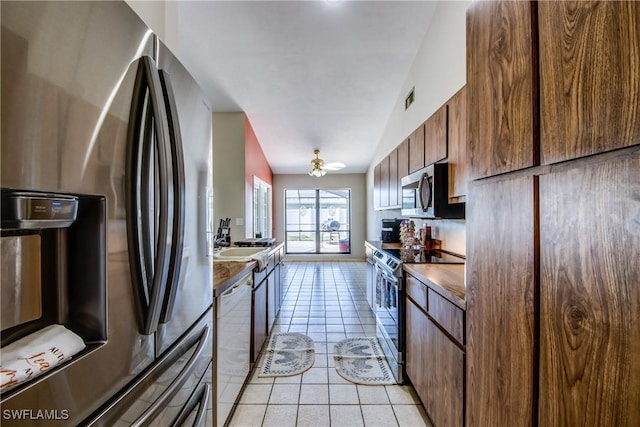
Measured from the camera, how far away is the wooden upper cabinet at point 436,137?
7.40 ft

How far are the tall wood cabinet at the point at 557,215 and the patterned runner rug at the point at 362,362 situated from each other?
1.34 meters

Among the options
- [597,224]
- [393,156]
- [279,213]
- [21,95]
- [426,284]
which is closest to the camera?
[21,95]

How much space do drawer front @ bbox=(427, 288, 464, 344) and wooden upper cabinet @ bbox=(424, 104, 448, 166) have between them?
1.12 meters

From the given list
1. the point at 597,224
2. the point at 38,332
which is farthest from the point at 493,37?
the point at 38,332

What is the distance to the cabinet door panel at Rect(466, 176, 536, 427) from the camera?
2.81 feet

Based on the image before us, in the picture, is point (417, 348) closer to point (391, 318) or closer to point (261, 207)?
point (391, 318)

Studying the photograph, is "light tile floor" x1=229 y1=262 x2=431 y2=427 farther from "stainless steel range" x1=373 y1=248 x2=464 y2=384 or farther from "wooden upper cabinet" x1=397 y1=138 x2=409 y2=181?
"wooden upper cabinet" x1=397 y1=138 x2=409 y2=181

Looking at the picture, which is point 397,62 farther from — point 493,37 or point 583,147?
point 583,147

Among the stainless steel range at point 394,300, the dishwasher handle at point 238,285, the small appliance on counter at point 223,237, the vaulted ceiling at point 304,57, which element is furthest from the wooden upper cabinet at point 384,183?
the dishwasher handle at point 238,285

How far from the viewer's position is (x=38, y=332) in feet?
1.84

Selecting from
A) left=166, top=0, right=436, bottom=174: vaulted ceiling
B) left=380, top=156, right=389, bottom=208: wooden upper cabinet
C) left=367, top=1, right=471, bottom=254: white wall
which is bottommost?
left=380, top=156, right=389, bottom=208: wooden upper cabinet

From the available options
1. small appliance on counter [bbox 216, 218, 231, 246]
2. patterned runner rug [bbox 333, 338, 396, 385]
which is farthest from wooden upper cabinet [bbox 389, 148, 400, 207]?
small appliance on counter [bbox 216, 218, 231, 246]

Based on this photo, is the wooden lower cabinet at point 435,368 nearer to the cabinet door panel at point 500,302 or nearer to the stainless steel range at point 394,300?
the stainless steel range at point 394,300

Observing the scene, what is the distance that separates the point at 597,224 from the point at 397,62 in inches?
141
